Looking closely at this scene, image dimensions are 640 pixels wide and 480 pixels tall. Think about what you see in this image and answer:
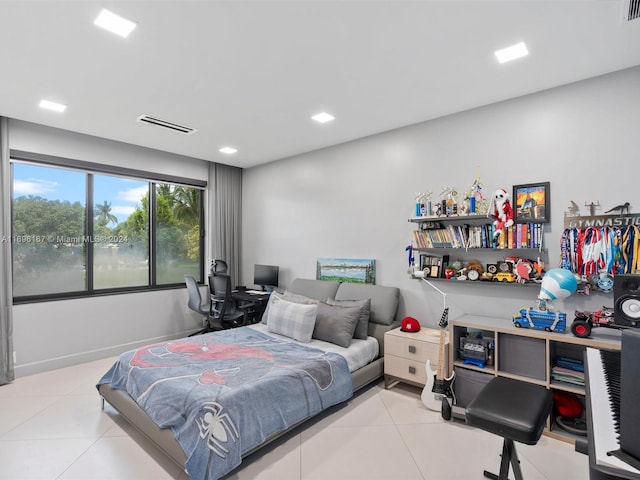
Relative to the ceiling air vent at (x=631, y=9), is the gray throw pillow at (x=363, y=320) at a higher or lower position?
lower

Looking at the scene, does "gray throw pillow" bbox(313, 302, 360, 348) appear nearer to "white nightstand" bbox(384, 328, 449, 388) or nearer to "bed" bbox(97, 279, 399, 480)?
"bed" bbox(97, 279, 399, 480)

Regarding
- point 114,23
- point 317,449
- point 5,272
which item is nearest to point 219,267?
point 5,272

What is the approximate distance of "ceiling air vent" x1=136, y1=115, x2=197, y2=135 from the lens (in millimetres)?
3390

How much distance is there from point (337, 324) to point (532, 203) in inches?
80.2

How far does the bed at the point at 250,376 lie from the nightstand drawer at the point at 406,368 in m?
0.14

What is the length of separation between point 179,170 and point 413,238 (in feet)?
11.7

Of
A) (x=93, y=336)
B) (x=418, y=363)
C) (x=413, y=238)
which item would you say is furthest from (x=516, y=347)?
(x=93, y=336)

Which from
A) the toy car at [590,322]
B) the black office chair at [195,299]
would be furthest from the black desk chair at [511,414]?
the black office chair at [195,299]

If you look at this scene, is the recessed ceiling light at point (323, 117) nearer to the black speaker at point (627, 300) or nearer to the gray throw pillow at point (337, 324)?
the gray throw pillow at point (337, 324)

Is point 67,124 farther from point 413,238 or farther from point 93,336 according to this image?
point 413,238

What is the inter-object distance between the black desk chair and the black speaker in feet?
2.48

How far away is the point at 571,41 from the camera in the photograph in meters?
2.15

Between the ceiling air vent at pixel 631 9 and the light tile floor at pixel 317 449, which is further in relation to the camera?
the light tile floor at pixel 317 449

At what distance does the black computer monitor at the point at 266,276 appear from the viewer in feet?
16.0
